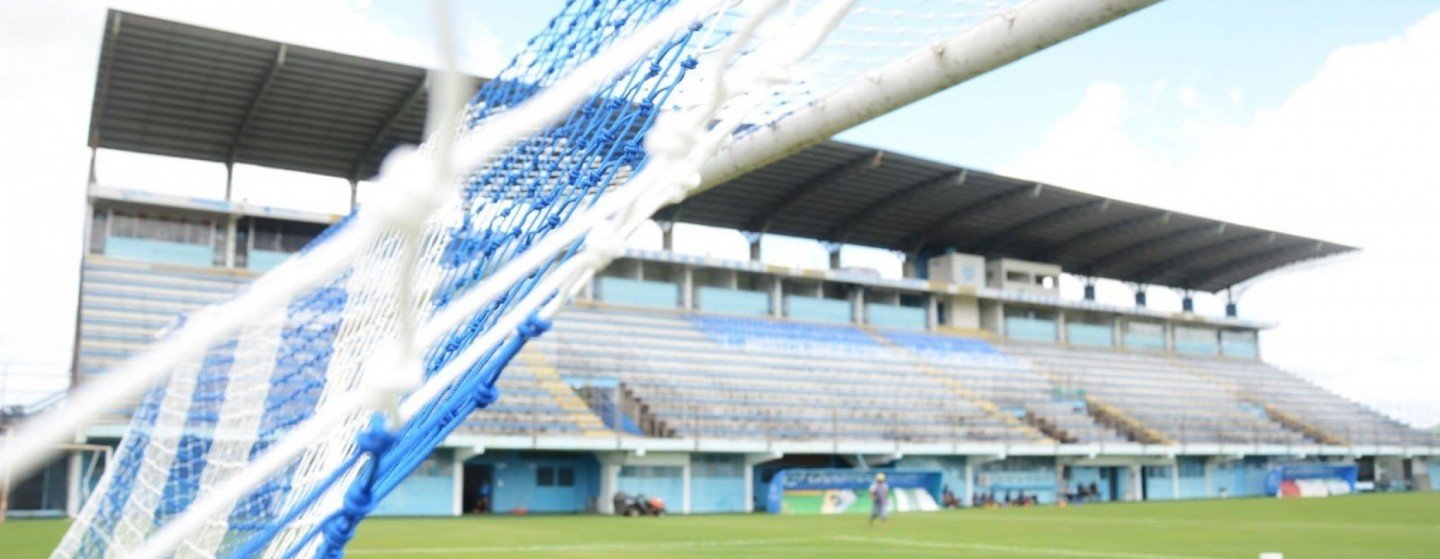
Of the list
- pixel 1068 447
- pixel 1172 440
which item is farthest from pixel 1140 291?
pixel 1068 447

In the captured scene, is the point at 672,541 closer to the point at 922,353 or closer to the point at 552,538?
the point at 552,538

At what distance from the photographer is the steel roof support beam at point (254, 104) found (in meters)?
26.9

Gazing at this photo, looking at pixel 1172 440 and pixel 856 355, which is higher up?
pixel 856 355

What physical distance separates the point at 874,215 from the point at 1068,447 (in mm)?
10641

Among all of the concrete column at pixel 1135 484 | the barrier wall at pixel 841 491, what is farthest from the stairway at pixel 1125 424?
the barrier wall at pixel 841 491

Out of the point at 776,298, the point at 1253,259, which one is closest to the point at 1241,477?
the point at 1253,259

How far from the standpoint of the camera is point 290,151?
32062 millimetres

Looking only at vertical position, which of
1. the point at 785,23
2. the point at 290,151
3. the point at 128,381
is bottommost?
the point at 128,381

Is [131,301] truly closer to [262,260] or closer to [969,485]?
[262,260]

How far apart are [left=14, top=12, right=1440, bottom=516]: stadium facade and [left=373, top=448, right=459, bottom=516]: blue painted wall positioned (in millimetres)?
49

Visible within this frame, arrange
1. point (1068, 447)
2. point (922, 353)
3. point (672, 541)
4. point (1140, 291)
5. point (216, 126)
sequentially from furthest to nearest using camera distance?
point (1140, 291), point (922, 353), point (1068, 447), point (216, 126), point (672, 541)

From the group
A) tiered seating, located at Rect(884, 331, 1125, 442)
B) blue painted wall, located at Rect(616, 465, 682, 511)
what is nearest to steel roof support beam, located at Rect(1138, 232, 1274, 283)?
tiered seating, located at Rect(884, 331, 1125, 442)

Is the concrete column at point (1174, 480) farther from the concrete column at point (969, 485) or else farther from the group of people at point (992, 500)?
the concrete column at point (969, 485)

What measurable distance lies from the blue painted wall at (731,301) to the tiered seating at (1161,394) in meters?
10.3
